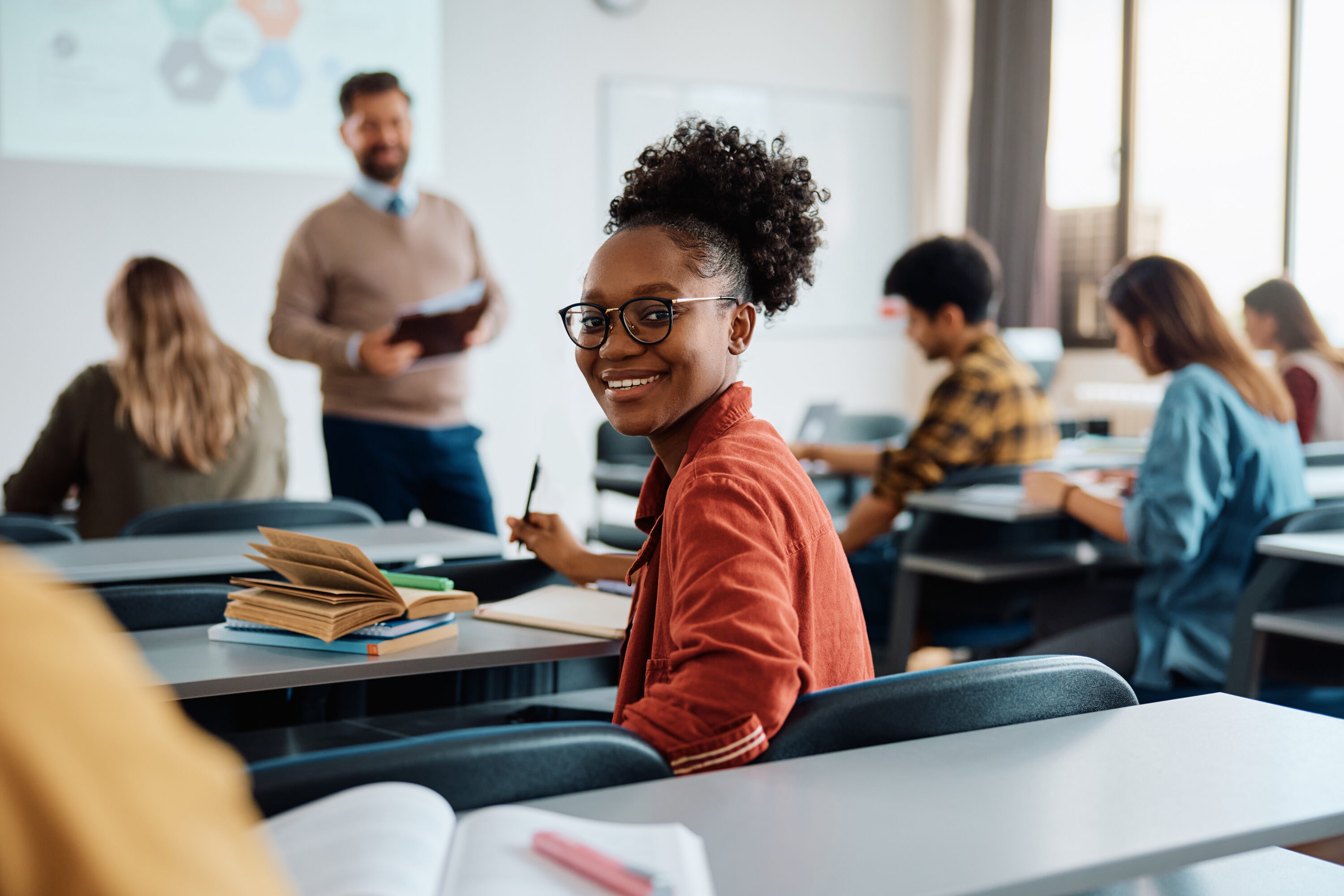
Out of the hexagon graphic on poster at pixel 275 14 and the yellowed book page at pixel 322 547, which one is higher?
the hexagon graphic on poster at pixel 275 14

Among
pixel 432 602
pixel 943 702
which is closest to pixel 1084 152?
pixel 432 602

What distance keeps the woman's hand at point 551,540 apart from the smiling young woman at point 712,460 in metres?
0.41

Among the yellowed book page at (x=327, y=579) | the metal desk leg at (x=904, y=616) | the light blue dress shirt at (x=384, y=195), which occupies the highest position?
the light blue dress shirt at (x=384, y=195)

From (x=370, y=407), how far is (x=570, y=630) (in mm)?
1923

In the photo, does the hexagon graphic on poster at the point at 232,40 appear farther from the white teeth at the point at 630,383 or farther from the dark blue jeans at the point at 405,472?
the white teeth at the point at 630,383

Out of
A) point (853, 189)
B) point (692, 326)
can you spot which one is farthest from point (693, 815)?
point (853, 189)

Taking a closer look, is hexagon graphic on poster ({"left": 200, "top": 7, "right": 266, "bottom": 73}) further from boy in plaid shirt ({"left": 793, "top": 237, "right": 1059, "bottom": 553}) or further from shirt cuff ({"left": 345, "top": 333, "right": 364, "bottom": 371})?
boy in plaid shirt ({"left": 793, "top": 237, "right": 1059, "bottom": 553})

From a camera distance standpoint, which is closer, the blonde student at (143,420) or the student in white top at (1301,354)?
the blonde student at (143,420)

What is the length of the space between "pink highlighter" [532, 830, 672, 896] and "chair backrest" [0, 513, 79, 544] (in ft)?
7.50

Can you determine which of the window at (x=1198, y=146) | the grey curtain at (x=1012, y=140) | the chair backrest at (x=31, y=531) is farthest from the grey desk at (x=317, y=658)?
the grey curtain at (x=1012, y=140)

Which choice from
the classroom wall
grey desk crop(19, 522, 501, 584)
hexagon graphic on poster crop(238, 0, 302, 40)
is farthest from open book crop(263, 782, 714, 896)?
hexagon graphic on poster crop(238, 0, 302, 40)

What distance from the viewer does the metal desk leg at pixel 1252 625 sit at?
2.31 meters

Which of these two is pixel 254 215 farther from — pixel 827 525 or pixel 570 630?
pixel 827 525

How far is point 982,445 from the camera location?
10.6ft
